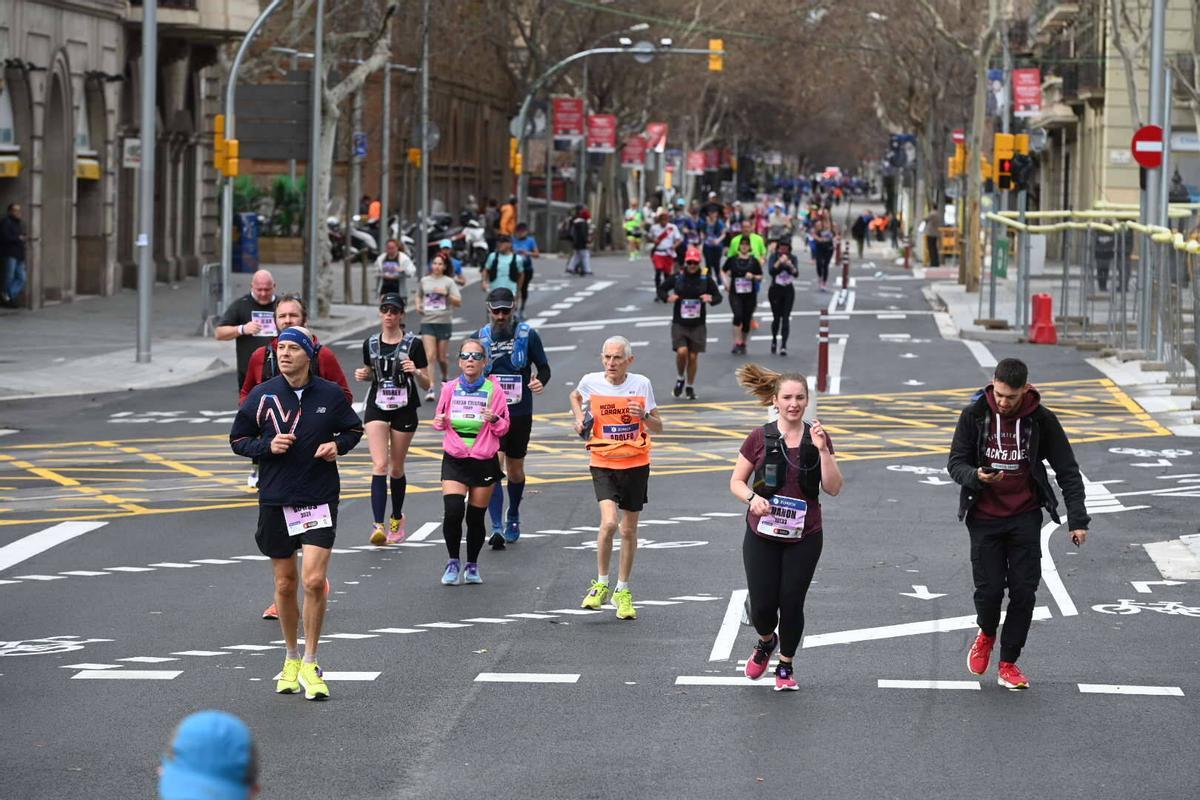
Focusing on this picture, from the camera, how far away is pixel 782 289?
2989 centimetres

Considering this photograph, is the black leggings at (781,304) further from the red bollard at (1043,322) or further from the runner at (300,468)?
the runner at (300,468)

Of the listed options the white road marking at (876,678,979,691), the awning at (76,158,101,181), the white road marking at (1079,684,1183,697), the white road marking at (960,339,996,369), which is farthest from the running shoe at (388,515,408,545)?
the awning at (76,158,101,181)

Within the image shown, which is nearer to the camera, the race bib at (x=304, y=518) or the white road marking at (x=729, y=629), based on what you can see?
the race bib at (x=304, y=518)

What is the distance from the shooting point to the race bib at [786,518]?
32.5ft

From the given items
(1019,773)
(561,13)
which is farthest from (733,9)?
(1019,773)

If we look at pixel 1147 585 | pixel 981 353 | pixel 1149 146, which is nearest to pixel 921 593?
pixel 1147 585

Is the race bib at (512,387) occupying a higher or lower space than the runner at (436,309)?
lower

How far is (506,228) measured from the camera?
56375 millimetres

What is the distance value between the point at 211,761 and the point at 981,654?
7.07m

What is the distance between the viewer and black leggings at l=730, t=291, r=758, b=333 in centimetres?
3020

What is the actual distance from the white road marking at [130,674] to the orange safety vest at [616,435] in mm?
2856

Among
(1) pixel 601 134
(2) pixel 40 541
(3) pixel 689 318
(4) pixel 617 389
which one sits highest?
(1) pixel 601 134

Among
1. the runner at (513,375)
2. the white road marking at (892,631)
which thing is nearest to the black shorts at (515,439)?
the runner at (513,375)

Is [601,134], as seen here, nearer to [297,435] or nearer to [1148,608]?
[1148,608]
